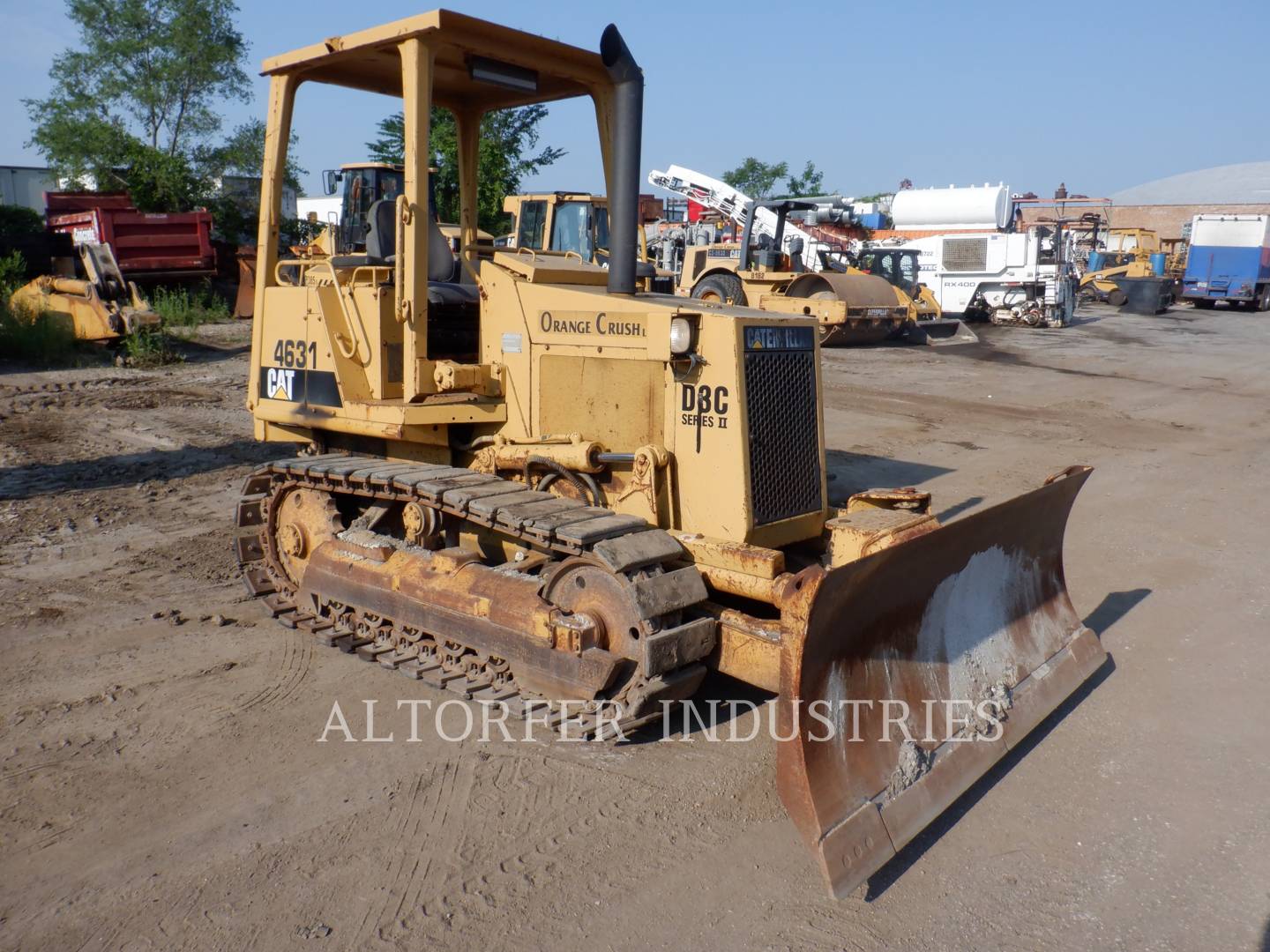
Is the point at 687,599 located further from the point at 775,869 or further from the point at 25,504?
the point at 25,504

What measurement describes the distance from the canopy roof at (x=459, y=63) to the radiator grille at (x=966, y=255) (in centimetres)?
2350

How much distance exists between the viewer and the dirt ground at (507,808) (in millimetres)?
3193

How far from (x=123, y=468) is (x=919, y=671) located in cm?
769

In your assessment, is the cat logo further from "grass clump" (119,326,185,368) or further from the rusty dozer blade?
"grass clump" (119,326,185,368)

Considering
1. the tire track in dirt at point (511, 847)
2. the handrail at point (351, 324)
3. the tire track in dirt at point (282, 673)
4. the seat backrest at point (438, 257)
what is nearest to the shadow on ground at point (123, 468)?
the tire track in dirt at point (282, 673)

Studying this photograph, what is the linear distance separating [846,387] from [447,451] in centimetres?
1104

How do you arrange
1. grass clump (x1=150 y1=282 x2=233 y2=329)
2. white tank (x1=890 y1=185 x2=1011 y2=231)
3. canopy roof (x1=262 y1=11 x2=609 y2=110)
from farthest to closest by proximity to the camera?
white tank (x1=890 y1=185 x2=1011 y2=231) → grass clump (x1=150 y1=282 x2=233 y2=329) → canopy roof (x1=262 y1=11 x2=609 y2=110)

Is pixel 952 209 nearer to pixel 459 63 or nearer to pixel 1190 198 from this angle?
pixel 459 63

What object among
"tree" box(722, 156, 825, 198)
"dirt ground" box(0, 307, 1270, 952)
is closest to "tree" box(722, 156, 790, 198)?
"tree" box(722, 156, 825, 198)

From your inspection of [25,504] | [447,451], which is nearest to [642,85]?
[447,451]

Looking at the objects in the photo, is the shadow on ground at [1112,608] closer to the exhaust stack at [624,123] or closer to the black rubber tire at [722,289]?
the exhaust stack at [624,123]

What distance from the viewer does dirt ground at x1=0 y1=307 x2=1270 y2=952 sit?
319cm

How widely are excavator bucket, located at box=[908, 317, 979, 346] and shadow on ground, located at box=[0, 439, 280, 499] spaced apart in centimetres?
1646

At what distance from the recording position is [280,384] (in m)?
6.02
